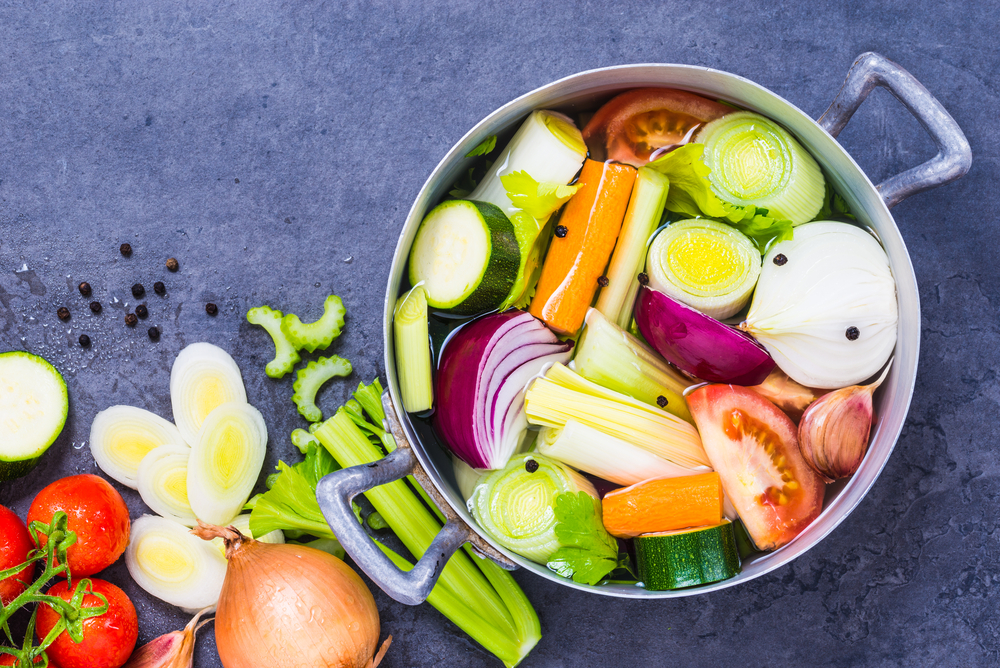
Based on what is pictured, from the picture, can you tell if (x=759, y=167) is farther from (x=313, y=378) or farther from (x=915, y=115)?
(x=313, y=378)

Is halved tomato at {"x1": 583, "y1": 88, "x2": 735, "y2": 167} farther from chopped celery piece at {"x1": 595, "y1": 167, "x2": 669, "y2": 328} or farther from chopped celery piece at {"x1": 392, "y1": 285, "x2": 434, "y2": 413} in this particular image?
chopped celery piece at {"x1": 392, "y1": 285, "x2": 434, "y2": 413}

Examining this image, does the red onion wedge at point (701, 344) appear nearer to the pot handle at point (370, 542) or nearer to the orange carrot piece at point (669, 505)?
the orange carrot piece at point (669, 505)

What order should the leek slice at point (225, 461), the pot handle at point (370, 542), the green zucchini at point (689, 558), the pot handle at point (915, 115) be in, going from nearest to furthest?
the pot handle at point (370, 542) → the pot handle at point (915, 115) → the green zucchini at point (689, 558) → the leek slice at point (225, 461)

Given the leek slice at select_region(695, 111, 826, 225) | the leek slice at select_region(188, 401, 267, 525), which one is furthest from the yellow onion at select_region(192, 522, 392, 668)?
the leek slice at select_region(695, 111, 826, 225)

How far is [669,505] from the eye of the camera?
5.09 feet

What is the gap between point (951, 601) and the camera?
6.05ft

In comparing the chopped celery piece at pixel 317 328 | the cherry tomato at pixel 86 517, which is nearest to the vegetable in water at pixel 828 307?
the chopped celery piece at pixel 317 328

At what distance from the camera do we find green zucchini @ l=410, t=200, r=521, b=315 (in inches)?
59.6

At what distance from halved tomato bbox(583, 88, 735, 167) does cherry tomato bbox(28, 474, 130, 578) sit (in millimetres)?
1516

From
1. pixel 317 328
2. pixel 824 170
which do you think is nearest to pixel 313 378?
pixel 317 328

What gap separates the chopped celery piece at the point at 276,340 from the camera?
1820mm

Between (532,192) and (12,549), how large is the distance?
1.54 meters

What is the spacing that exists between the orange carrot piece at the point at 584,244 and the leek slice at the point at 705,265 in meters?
0.12

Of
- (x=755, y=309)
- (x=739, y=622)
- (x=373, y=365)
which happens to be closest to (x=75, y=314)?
(x=373, y=365)
